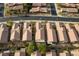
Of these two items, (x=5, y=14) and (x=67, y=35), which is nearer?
(x=67, y=35)

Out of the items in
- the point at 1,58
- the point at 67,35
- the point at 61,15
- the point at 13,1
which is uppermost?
the point at 13,1

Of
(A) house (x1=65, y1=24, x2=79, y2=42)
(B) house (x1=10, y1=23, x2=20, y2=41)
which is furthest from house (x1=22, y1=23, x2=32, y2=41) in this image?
(A) house (x1=65, y1=24, x2=79, y2=42)

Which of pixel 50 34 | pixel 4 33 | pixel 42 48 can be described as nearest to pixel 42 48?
pixel 42 48

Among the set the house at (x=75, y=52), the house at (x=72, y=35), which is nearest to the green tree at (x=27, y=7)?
the house at (x=72, y=35)

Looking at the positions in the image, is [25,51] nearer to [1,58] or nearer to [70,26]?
[1,58]

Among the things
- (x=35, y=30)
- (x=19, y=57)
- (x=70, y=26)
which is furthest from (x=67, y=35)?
(x=19, y=57)

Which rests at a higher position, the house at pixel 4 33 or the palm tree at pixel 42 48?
the house at pixel 4 33

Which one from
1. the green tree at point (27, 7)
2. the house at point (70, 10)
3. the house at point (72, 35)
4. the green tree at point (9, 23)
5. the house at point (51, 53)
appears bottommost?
the house at point (51, 53)

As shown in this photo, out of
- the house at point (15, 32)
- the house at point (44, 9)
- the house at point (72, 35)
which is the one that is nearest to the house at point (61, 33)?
the house at point (72, 35)

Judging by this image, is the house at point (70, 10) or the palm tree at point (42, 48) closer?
the palm tree at point (42, 48)

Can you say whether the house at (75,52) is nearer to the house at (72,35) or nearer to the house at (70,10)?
the house at (72,35)

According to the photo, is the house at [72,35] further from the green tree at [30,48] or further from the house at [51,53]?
the green tree at [30,48]
